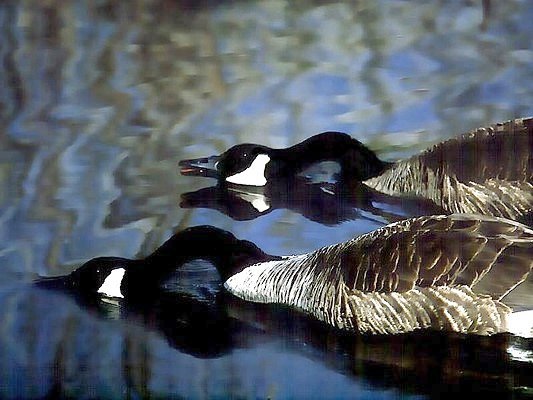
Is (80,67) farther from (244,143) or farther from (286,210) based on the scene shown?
(286,210)

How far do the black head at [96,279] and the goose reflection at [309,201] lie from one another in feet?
0.74

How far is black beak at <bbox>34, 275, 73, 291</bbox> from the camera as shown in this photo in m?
Result: 1.72

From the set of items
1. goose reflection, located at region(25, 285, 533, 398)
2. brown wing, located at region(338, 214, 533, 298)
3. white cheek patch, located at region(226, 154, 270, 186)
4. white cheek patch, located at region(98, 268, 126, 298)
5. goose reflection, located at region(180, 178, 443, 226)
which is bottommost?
goose reflection, located at region(25, 285, 533, 398)

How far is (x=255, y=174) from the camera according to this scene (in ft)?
5.68

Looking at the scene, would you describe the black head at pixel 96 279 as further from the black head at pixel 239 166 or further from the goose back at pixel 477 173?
the goose back at pixel 477 173

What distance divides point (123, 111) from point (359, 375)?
35.0 inches

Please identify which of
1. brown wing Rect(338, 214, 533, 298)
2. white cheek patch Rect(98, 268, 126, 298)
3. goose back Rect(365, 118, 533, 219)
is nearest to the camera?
brown wing Rect(338, 214, 533, 298)

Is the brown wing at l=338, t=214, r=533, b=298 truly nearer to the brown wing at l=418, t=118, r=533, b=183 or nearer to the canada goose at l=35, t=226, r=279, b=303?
the brown wing at l=418, t=118, r=533, b=183

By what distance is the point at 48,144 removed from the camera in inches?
71.3

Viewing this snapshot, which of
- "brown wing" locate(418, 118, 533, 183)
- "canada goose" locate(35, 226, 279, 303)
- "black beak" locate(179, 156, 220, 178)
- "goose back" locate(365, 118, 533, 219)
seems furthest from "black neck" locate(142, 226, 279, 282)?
"brown wing" locate(418, 118, 533, 183)

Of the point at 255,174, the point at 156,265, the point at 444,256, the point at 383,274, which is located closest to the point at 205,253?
the point at 156,265

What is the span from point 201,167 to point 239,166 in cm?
10

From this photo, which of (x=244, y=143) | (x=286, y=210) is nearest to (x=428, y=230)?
(x=286, y=210)

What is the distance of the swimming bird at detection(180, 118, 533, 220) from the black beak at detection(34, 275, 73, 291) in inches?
15.8
